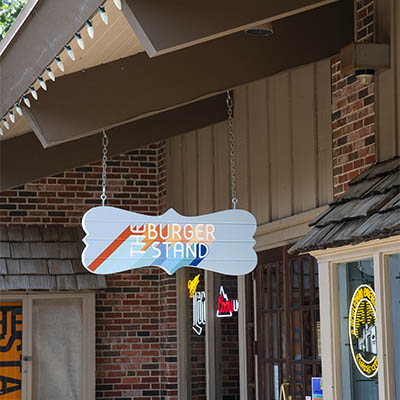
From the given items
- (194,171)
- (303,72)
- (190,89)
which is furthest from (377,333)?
(194,171)

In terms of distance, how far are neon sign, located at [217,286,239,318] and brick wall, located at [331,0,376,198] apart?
3172mm

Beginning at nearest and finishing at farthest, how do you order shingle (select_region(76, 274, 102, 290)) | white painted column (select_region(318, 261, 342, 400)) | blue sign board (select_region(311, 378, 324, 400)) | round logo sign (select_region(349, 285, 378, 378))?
round logo sign (select_region(349, 285, 378, 378)), white painted column (select_region(318, 261, 342, 400)), blue sign board (select_region(311, 378, 324, 400)), shingle (select_region(76, 274, 102, 290))

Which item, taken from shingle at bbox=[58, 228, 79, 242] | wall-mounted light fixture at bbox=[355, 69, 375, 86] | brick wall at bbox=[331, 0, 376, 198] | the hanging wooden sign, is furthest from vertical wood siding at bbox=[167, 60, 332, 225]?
shingle at bbox=[58, 228, 79, 242]

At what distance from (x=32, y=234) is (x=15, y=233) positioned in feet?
0.67

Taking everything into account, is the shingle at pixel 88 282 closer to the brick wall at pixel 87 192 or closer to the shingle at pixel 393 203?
the brick wall at pixel 87 192

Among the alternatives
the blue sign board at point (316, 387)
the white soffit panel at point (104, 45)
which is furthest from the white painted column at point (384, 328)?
the white soffit panel at point (104, 45)

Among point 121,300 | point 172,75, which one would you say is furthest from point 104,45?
point 121,300

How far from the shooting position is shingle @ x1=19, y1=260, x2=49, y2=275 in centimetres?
1005

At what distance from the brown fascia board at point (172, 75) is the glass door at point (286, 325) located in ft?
5.72

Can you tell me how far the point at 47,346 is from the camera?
10.3 m

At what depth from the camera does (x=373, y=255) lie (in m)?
5.22

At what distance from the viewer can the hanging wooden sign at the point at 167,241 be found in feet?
17.4

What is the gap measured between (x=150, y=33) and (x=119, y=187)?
22.1 feet

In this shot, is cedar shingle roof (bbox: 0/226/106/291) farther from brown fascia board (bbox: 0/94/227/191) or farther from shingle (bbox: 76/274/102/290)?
brown fascia board (bbox: 0/94/227/191)
